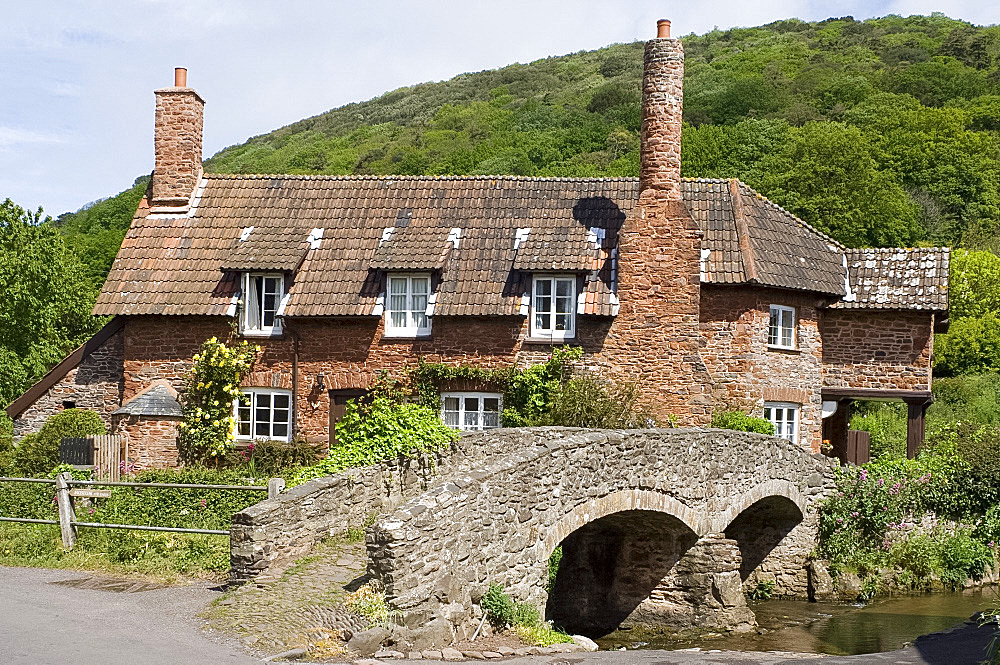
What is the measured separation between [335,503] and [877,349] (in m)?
16.4

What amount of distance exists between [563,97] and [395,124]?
528 inches

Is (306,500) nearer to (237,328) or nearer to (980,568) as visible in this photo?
(237,328)

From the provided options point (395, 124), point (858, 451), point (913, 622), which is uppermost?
point (395, 124)

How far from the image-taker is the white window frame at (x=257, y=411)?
25.0 metres

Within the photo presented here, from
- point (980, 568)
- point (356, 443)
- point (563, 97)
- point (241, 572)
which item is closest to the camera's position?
point (241, 572)

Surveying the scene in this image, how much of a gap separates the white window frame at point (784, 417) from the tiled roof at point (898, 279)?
9.78 feet

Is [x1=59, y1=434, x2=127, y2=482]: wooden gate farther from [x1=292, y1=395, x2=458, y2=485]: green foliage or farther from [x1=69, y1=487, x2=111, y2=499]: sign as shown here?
[x1=292, y1=395, x2=458, y2=485]: green foliage

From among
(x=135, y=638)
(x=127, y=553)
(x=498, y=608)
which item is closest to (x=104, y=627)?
(x=135, y=638)

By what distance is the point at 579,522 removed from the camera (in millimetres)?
14938

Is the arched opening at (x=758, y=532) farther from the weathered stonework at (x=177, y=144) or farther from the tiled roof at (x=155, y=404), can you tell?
the weathered stonework at (x=177, y=144)

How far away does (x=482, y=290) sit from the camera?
2431 centimetres

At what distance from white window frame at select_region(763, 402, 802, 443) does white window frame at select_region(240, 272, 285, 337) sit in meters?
11.3

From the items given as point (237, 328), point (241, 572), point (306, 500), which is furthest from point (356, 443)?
point (237, 328)

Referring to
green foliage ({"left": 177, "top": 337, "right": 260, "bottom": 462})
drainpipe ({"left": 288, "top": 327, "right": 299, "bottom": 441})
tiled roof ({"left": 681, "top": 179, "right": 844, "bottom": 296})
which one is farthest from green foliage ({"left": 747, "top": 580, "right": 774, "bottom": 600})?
green foliage ({"left": 177, "top": 337, "right": 260, "bottom": 462})
